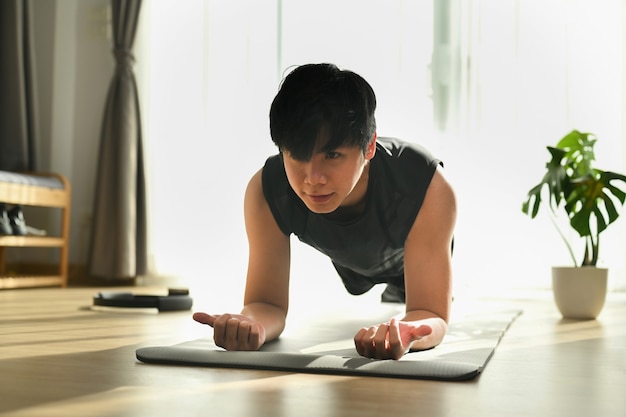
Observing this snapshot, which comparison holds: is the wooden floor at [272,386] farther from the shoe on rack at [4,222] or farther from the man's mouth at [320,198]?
the shoe on rack at [4,222]

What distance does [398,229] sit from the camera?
1.61 meters

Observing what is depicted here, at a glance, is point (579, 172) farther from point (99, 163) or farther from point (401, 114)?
point (99, 163)

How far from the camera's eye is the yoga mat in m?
1.20

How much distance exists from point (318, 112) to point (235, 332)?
1.41ft

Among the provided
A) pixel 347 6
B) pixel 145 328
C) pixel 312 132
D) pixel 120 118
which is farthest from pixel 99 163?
pixel 312 132

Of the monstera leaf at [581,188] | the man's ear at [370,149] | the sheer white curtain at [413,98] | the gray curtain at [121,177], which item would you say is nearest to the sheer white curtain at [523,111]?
the sheer white curtain at [413,98]

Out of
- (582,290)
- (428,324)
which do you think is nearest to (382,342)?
(428,324)

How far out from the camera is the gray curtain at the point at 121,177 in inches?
156

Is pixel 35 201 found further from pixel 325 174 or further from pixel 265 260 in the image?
pixel 325 174

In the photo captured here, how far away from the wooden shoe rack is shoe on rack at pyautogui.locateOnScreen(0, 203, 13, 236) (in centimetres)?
3

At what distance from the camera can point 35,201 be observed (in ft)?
11.9

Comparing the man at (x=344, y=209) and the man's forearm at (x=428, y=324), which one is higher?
the man at (x=344, y=209)

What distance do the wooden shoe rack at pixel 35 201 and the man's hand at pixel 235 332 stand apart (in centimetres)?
239

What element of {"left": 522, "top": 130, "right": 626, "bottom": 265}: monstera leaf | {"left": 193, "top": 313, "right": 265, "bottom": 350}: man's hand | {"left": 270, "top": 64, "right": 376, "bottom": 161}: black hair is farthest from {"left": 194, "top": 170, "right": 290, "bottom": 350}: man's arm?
{"left": 522, "top": 130, "right": 626, "bottom": 265}: monstera leaf
